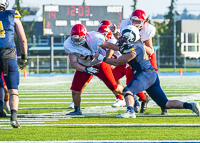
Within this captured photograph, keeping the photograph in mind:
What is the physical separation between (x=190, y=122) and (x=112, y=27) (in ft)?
9.66

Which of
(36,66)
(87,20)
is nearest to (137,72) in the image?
(87,20)

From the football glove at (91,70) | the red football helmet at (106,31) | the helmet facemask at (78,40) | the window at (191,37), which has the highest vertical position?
the red football helmet at (106,31)

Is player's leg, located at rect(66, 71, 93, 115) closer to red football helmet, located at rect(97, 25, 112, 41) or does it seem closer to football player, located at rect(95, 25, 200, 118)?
football player, located at rect(95, 25, 200, 118)

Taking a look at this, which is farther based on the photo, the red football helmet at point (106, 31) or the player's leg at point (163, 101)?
the red football helmet at point (106, 31)

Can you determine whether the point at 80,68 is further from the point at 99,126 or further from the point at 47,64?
the point at 47,64

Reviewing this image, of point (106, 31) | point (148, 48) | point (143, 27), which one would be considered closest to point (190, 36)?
point (106, 31)

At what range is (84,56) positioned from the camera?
634cm

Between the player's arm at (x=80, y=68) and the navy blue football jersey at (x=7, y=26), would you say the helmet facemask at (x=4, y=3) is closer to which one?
the navy blue football jersey at (x=7, y=26)

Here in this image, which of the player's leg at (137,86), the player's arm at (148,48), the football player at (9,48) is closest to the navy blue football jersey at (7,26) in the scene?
the football player at (9,48)

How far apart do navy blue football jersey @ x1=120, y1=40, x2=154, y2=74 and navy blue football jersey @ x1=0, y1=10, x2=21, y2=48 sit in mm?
1556

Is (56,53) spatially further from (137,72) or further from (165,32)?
(137,72)

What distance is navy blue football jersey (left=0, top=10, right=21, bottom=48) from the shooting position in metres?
5.00

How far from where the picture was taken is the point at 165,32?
42.1 meters

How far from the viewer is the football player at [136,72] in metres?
5.73
